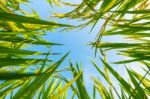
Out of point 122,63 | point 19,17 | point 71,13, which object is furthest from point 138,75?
point 19,17

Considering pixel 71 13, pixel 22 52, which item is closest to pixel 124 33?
pixel 71 13

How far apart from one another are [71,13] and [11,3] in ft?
1.01

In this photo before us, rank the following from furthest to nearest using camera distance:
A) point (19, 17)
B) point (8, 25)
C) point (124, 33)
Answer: point (124, 33)
point (8, 25)
point (19, 17)

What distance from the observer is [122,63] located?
89 centimetres

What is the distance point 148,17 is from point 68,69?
26cm

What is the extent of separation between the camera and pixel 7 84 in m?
0.97

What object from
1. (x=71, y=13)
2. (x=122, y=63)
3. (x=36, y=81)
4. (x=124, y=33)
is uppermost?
(x=71, y=13)

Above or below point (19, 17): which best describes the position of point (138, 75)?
above

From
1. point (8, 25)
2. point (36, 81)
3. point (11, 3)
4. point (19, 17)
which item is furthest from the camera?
point (11, 3)

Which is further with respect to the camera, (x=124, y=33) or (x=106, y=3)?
(x=124, y=33)

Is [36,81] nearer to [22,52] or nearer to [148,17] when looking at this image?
[22,52]

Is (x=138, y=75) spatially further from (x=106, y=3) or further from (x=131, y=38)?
(x=106, y=3)

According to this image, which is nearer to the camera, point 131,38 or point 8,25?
point 8,25

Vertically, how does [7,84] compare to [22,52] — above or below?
above
